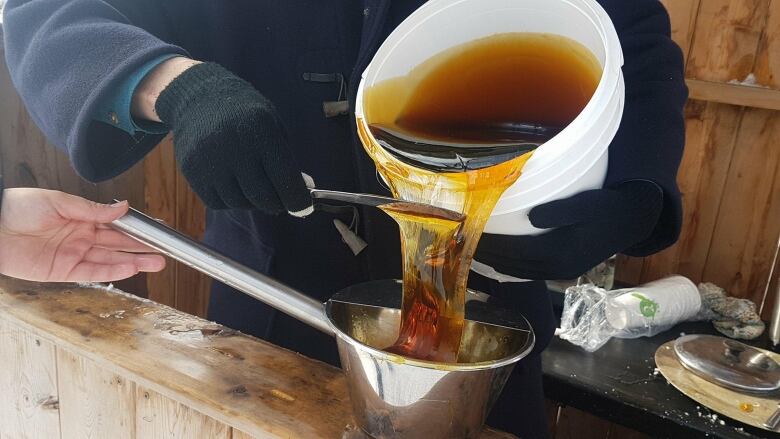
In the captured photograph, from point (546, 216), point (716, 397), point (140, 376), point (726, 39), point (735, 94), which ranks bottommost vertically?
point (716, 397)

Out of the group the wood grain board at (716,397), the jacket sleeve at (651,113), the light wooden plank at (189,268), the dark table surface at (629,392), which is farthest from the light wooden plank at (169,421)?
the light wooden plank at (189,268)

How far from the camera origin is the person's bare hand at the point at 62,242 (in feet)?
2.25

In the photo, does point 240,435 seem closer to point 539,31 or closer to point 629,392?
point 539,31

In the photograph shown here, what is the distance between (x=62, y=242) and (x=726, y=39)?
143 centimetres

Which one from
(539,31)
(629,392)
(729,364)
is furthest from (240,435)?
(729,364)

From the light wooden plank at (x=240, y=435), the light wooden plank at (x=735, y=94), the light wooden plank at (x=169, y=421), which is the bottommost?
the light wooden plank at (x=169, y=421)

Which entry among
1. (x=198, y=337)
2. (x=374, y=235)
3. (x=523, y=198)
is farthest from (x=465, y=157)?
(x=198, y=337)

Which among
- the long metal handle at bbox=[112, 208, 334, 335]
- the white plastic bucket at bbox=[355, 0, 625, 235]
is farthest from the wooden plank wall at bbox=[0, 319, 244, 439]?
the white plastic bucket at bbox=[355, 0, 625, 235]

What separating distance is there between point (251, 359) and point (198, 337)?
8cm

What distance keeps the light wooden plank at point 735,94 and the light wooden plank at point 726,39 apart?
0.09 feet

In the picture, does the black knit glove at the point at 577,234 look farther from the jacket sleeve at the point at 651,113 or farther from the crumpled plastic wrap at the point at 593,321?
the crumpled plastic wrap at the point at 593,321

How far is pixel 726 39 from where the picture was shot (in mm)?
1464

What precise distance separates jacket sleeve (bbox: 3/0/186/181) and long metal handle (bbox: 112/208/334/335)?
0.32 ft

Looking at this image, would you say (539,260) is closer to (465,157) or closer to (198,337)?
(465,157)
